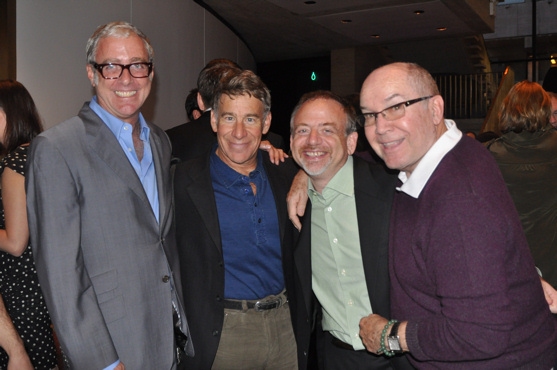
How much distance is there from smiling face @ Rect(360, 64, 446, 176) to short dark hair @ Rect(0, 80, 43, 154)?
A: 5.82ft

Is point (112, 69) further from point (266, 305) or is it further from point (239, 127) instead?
point (266, 305)

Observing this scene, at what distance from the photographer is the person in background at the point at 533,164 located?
3701 mm

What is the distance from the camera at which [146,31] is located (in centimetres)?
632

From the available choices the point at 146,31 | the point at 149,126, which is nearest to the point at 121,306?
the point at 149,126

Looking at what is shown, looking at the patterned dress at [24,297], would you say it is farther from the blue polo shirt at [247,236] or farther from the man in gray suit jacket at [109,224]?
the blue polo shirt at [247,236]

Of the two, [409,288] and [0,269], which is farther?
[0,269]

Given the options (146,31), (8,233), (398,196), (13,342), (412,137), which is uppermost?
(146,31)

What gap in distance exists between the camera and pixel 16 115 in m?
2.72

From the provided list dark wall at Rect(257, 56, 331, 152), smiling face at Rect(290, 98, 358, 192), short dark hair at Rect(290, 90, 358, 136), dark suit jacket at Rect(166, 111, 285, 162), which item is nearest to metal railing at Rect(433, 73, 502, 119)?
dark wall at Rect(257, 56, 331, 152)

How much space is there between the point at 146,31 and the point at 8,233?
4.35 meters

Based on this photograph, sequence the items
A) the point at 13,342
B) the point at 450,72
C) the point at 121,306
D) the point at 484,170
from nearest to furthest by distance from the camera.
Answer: the point at 484,170
the point at 121,306
the point at 13,342
the point at 450,72

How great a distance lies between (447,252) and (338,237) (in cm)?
83

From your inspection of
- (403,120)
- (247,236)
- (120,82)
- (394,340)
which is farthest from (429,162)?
(120,82)

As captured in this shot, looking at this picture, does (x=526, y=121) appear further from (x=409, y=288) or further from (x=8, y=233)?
(x=8, y=233)
